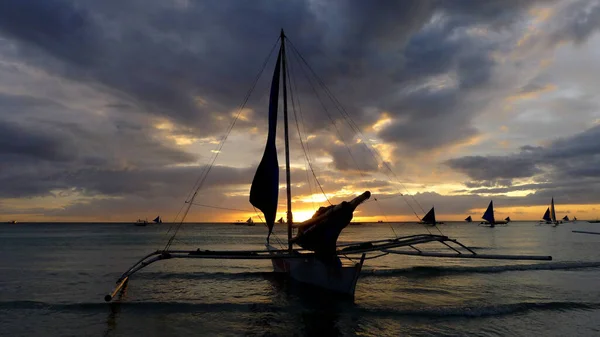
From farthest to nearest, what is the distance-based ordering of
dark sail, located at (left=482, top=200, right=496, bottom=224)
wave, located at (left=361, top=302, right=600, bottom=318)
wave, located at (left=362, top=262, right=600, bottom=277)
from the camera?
dark sail, located at (left=482, top=200, right=496, bottom=224) < wave, located at (left=362, top=262, right=600, bottom=277) < wave, located at (left=361, top=302, right=600, bottom=318)

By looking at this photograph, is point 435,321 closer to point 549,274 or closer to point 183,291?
point 183,291

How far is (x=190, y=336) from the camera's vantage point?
12.3m

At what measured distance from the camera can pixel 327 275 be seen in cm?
1680

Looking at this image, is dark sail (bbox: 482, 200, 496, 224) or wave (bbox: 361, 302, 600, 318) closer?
wave (bbox: 361, 302, 600, 318)

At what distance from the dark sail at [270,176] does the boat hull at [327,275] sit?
286cm

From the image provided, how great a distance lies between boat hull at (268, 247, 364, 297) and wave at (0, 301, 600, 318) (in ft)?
3.30

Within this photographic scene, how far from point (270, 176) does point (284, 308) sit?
6242 mm

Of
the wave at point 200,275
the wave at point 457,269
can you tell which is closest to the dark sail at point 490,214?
the wave at point 457,269

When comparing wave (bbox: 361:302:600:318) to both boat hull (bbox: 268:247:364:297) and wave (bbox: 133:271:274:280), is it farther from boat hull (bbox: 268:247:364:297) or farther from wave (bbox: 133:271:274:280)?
wave (bbox: 133:271:274:280)

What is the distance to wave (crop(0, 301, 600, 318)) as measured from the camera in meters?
15.1

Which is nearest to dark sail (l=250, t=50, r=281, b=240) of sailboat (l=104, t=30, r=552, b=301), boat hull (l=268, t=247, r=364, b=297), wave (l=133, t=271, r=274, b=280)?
sailboat (l=104, t=30, r=552, b=301)

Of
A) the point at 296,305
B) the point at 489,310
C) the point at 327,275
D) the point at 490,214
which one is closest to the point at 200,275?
the point at 296,305

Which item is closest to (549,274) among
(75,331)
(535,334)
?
(535,334)

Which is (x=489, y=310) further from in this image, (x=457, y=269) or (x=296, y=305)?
(x=457, y=269)
